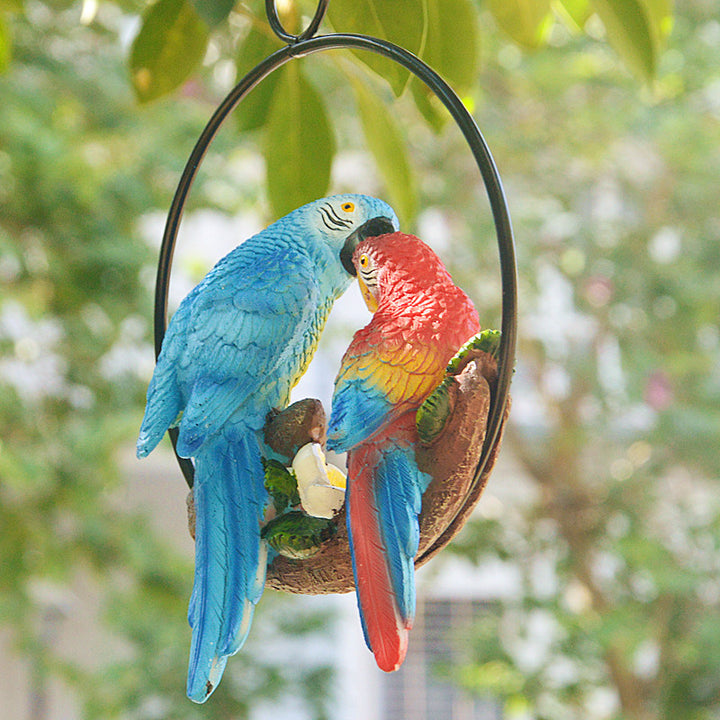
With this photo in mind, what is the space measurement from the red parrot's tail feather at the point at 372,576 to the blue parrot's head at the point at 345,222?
0.54ft

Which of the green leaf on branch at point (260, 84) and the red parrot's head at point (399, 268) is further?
the green leaf on branch at point (260, 84)

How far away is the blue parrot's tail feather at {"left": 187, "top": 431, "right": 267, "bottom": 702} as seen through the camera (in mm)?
476

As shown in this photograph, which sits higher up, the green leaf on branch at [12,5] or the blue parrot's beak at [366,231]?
the green leaf on branch at [12,5]

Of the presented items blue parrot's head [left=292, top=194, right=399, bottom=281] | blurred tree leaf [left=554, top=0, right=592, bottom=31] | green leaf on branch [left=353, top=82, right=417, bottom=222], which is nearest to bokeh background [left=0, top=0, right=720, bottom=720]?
blurred tree leaf [left=554, top=0, right=592, bottom=31]

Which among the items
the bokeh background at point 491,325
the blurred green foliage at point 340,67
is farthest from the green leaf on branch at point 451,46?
the bokeh background at point 491,325

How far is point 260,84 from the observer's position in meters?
0.77

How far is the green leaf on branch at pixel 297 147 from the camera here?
2.31ft

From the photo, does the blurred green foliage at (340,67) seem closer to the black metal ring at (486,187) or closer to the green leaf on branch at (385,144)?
the green leaf on branch at (385,144)

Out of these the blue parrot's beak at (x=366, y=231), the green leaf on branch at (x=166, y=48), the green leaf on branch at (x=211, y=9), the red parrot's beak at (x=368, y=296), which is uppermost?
the green leaf on branch at (x=211, y=9)

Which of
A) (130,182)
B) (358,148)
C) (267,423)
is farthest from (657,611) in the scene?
(267,423)

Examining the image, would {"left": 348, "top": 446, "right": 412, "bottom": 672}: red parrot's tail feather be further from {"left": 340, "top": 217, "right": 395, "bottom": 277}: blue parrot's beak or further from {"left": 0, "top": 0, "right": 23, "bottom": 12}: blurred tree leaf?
{"left": 0, "top": 0, "right": 23, "bottom": 12}: blurred tree leaf

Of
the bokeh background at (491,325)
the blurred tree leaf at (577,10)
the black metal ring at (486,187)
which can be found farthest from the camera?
the bokeh background at (491,325)

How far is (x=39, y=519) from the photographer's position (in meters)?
2.04

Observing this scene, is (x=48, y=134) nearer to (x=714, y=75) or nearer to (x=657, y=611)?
(x=714, y=75)
